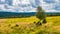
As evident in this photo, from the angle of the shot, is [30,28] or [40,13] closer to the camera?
[30,28]

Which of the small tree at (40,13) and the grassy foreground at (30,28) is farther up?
the small tree at (40,13)

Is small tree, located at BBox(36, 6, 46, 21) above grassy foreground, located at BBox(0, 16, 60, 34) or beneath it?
above

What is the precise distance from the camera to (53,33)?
2588 cm

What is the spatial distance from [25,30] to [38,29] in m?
1.94

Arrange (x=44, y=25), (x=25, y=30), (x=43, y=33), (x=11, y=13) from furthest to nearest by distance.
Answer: (x=11, y=13) → (x=44, y=25) → (x=25, y=30) → (x=43, y=33)

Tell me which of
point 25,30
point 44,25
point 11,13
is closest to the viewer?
point 25,30

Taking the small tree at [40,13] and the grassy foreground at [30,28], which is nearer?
the grassy foreground at [30,28]

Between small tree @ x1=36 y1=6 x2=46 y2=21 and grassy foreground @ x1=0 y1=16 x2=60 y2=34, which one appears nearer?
grassy foreground @ x1=0 y1=16 x2=60 y2=34

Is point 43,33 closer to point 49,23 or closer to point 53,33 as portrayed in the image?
point 53,33

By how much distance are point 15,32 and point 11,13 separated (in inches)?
876

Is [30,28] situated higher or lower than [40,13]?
lower

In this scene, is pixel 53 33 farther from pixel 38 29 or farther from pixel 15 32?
pixel 15 32

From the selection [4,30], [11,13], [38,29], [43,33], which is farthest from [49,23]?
[11,13]

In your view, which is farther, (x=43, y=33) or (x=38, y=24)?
(x=38, y=24)
